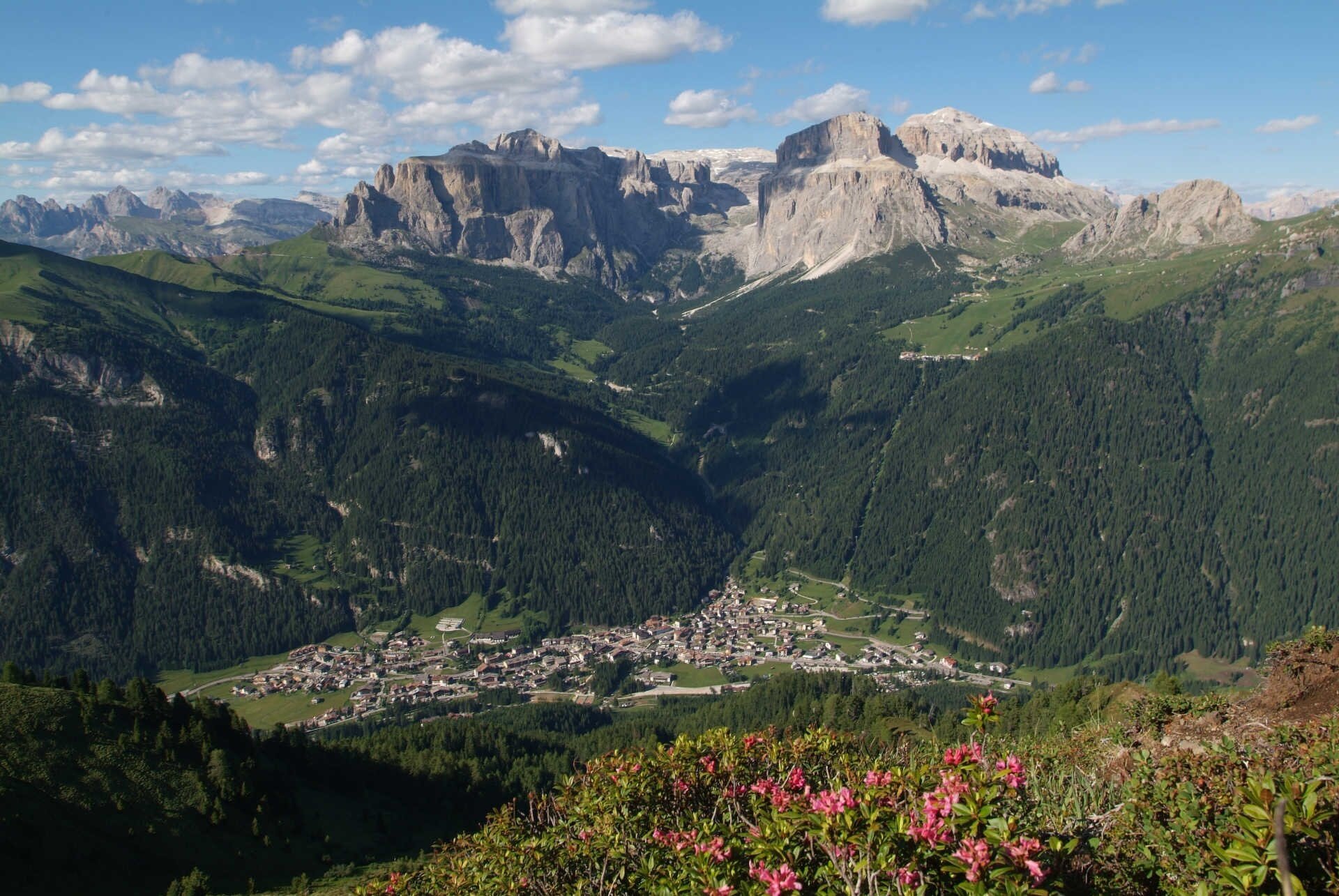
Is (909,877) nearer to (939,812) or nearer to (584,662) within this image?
(939,812)

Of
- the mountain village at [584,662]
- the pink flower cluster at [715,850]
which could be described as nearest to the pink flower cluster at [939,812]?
the pink flower cluster at [715,850]

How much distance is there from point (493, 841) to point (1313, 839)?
1867cm

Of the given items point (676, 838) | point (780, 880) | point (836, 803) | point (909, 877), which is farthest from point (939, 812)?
point (676, 838)

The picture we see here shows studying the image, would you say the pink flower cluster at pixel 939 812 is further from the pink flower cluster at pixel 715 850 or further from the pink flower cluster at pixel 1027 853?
the pink flower cluster at pixel 715 850

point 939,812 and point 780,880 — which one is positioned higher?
point 939,812

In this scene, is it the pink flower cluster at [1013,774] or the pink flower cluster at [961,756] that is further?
the pink flower cluster at [961,756]

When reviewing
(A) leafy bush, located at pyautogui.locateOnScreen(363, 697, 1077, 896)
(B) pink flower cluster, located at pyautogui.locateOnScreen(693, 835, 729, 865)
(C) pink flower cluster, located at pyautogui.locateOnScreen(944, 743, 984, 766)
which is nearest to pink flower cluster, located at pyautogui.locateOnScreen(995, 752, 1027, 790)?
(A) leafy bush, located at pyautogui.locateOnScreen(363, 697, 1077, 896)

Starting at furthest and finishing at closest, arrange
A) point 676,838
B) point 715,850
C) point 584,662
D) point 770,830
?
1. point 584,662
2. point 676,838
3. point 715,850
4. point 770,830

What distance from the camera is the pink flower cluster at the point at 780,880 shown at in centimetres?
1447

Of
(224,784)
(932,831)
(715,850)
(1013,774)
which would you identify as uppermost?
(1013,774)

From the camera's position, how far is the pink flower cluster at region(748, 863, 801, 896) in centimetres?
1447

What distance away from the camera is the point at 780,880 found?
48.0 ft

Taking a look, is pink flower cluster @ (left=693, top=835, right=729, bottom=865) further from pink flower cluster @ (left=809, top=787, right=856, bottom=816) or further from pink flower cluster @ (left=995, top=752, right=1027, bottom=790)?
pink flower cluster @ (left=995, top=752, right=1027, bottom=790)

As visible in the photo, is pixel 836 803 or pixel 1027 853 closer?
pixel 1027 853
